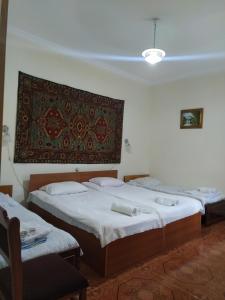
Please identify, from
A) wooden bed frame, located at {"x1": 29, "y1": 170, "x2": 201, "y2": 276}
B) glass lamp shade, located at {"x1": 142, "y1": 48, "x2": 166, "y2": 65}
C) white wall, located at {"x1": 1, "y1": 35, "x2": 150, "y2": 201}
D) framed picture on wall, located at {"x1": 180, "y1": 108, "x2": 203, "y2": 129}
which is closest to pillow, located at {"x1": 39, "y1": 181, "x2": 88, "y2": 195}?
wooden bed frame, located at {"x1": 29, "y1": 170, "x2": 201, "y2": 276}

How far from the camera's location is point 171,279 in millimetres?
2104

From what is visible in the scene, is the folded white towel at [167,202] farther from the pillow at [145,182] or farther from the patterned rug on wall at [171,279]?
the pillow at [145,182]

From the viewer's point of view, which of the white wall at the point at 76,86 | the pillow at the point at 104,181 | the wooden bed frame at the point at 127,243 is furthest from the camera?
the pillow at the point at 104,181

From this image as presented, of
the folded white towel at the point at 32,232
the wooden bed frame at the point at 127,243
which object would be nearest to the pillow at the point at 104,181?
the wooden bed frame at the point at 127,243

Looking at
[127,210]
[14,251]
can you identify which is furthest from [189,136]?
[14,251]

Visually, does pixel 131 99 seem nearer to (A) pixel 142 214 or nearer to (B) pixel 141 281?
(A) pixel 142 214

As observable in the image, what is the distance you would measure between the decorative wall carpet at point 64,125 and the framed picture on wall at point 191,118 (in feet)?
3.96

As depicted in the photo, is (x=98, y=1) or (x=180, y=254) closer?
(x=98, y=1)

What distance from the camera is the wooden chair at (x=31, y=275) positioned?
3.62 ft

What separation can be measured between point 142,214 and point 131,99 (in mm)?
2815

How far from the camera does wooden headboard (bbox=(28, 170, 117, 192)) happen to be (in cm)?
334

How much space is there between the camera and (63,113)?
364cm

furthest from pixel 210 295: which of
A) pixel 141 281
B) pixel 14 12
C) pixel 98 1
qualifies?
pixel 14 12

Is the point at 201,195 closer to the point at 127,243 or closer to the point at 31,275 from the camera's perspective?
the point at 127,243
